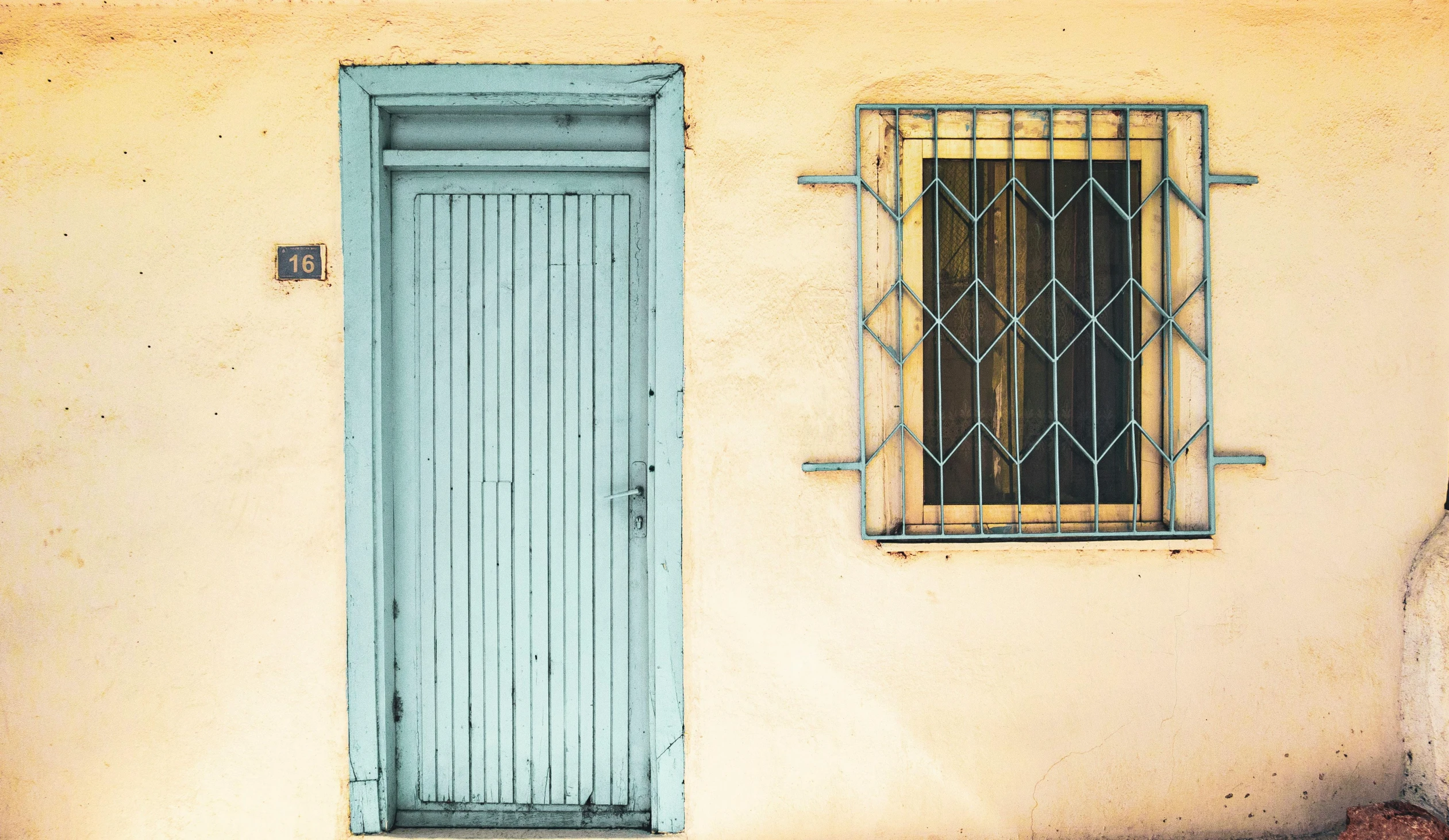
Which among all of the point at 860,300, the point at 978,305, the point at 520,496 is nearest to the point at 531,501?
the point at 520,496

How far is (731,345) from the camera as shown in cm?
245

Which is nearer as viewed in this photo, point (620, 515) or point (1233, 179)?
point (1233, 179)

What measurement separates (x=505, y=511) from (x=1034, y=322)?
1.92 m

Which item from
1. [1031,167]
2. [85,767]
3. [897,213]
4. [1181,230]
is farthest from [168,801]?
[1181,230]

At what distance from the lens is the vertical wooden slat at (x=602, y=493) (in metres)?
2.56

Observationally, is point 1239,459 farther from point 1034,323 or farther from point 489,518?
point 489,518

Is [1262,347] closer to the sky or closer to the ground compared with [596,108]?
closer to the ground

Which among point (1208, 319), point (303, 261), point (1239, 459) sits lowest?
point (1239, 459)

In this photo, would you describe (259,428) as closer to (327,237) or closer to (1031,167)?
(327,237)

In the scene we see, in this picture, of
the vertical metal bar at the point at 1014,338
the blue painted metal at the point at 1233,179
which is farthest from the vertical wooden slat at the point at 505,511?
the blue painted metal at the point at 1233,179

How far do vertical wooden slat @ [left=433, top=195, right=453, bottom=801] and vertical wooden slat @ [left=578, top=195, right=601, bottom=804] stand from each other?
445mm

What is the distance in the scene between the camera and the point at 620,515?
2.57 metres

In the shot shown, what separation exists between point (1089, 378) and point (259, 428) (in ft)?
9.11

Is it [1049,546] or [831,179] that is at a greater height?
[831,179]
